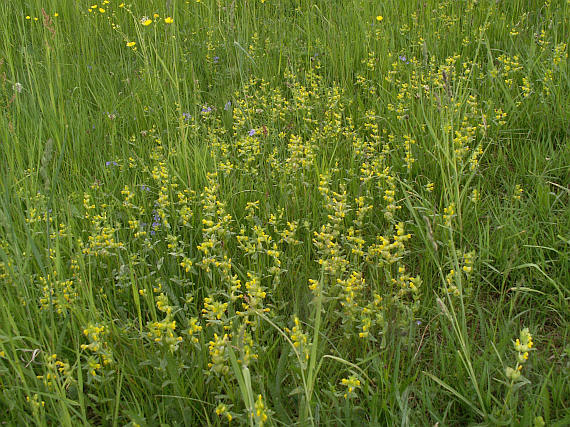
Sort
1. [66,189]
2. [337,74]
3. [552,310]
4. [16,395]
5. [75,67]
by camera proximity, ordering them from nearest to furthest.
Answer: [16,395] < [552,310] < [66,189] < [337,74] < [75,67]

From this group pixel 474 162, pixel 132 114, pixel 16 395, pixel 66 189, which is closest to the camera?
pixel 16 395

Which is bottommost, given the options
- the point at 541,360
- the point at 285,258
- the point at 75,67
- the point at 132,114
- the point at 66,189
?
the point at 541,360

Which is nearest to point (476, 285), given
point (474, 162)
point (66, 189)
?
point (474, 162)

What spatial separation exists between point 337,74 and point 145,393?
7.81ft

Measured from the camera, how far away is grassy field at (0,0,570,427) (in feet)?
5.29

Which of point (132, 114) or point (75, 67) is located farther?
point (75, 67)

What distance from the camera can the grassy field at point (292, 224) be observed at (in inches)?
63.5

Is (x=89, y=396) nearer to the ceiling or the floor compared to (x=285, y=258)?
nearer to the floor

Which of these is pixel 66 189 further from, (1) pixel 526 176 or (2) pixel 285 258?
(1) pixel 526 176

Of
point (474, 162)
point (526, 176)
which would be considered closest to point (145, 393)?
point (474, 162)

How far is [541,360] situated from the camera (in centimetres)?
173

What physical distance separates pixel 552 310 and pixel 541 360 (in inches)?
11.2

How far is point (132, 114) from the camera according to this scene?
124 inches

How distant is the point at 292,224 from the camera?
2102 mm
